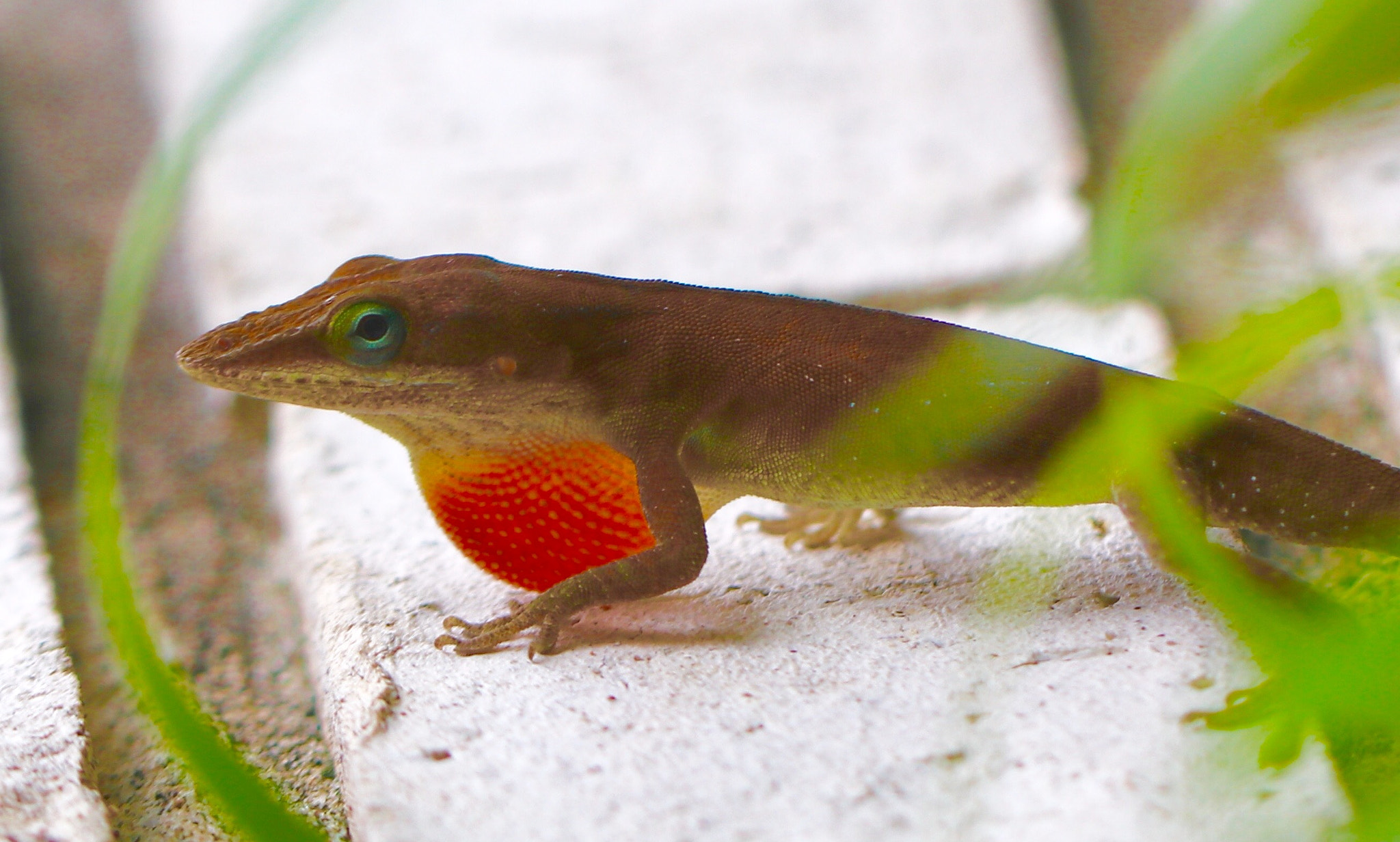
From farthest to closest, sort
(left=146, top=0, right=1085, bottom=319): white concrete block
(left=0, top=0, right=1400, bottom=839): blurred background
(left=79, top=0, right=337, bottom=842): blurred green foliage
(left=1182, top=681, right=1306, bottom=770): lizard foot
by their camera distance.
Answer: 1. (left=146, top=0, right=1085, bottom=319): white concrete block
2. (left=0, top=0, right=1400, bottom=839): blurred background
3. (left=1182, top=681, right=1306, bottom=770): lizard foot
4. (left=79, top=0, right=337, bottom=842): blurred green foliage

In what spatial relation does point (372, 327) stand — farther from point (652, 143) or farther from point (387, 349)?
point (652, 143)

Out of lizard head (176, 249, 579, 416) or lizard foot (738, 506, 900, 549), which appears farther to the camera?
lizard foot (738, 506, 900, 549)

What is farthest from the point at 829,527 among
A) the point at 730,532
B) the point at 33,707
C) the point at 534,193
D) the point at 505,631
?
the point at 534,193

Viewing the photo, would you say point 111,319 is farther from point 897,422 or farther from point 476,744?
point 897,422

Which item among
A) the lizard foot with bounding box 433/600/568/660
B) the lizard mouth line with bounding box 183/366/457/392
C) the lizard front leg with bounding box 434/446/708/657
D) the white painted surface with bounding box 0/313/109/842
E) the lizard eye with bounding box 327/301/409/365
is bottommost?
the white painted surface with bounding box 0/313/109/842

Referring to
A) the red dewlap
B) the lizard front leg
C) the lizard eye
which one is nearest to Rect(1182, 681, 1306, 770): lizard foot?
the lizard front leg

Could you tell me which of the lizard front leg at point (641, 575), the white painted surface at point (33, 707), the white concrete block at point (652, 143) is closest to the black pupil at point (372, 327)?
the lizard front leg at point (641, 575)

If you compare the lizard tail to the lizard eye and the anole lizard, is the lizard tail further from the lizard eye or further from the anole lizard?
the lizard eye

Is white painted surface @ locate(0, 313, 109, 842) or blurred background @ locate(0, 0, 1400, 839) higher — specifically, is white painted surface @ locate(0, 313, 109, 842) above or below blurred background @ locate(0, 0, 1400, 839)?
below
